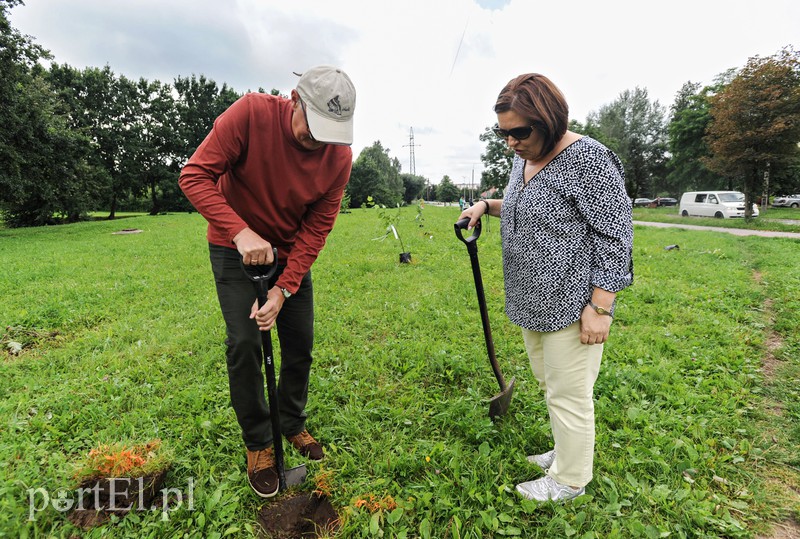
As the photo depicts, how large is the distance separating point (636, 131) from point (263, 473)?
1690 inches

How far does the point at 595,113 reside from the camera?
125 feet

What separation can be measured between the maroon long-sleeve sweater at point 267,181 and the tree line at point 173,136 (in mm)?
→ 17246

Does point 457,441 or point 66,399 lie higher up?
point 66,399

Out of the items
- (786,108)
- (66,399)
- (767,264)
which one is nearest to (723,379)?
(66,399)

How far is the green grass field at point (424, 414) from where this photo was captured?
193 centimetres

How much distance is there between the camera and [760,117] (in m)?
15.1

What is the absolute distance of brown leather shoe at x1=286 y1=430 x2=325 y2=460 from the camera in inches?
91.8

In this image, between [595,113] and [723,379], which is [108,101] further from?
[595,113]

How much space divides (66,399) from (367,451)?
2.23 metres

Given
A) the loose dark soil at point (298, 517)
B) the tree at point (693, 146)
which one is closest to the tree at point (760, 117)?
the tree at point (693, 146)

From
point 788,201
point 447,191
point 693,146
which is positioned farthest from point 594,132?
point 447,191

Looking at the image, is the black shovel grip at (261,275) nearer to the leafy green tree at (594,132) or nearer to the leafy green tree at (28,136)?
the leafy green tree at (28,136)

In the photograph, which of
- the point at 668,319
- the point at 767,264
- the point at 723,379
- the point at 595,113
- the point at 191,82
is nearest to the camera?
the point at 723,379

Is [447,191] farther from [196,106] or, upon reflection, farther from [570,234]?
[570,234]
